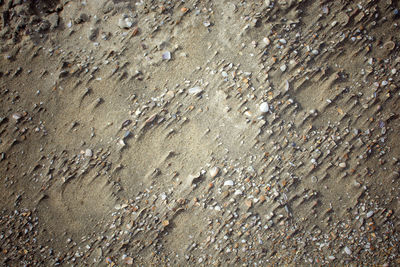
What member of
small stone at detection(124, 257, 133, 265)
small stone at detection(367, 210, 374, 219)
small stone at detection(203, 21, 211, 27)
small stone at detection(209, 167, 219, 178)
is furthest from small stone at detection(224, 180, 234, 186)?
small stone at detection(203, 21, 211, 27)

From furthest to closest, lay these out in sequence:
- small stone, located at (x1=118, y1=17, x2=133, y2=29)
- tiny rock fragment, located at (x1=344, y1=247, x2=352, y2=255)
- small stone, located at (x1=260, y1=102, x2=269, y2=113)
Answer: small stone, located at (x1=118, y1=17, x2=133, y2=29) < small stone, located at (x1=260, y1=102, x2=269, y2=113) < tiny rock fragment, located at (x1=344, y1=247, x2=352, y2=255)

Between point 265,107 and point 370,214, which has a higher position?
point 265,107

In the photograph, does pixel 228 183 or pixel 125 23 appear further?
pixel 125 23

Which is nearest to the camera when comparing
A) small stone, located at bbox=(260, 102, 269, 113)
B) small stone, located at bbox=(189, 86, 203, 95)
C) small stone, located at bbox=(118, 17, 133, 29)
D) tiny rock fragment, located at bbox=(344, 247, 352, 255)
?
tiny rock fragment, located at bbox=(344, 247, 352, 255)

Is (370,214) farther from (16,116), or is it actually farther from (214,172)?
(16,116)

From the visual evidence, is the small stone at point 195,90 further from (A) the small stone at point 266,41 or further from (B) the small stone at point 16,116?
(B) the small stone at point 16,116

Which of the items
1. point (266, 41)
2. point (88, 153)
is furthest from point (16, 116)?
point (266, 41)

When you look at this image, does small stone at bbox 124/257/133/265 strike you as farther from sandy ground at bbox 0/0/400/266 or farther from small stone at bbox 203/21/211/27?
small stone at bbox 203/21/211/27

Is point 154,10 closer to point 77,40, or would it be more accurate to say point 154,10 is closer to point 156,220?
point 77,40

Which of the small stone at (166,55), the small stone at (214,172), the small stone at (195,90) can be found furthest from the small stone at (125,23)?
the small stone at (214,172)
